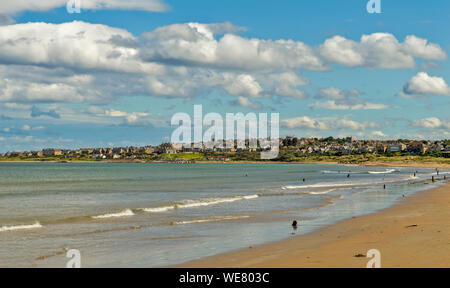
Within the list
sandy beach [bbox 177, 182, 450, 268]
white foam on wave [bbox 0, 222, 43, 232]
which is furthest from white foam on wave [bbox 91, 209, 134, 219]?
sandy beach [bbox 177, 182, 450, 268]

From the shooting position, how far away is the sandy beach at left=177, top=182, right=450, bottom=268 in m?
15.5

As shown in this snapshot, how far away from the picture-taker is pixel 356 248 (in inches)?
712

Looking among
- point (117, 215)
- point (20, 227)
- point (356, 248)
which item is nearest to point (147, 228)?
point (117, 215)

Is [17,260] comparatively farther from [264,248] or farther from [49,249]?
[264,248]

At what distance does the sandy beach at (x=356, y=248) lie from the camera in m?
15.5

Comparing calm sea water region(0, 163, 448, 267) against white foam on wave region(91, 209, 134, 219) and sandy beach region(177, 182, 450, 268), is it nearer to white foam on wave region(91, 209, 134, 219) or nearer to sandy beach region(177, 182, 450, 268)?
white foam on wave region(91, 209, 134, 219)

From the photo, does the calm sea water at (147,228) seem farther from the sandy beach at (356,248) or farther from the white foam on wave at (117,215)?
the sandy beach at (356,248)

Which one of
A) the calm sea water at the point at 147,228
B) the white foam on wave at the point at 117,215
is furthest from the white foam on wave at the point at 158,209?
the white foam on wave at the point at 117,215

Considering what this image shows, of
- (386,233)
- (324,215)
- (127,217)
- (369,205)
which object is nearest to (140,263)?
(386,233)

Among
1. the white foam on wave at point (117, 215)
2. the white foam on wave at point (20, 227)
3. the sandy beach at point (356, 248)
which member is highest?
the sandy beach at point (356, 248)

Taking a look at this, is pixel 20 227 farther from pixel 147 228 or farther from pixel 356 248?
pixel 356 248
